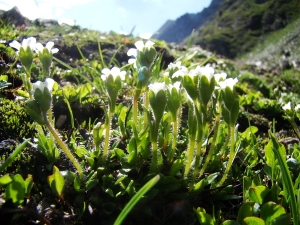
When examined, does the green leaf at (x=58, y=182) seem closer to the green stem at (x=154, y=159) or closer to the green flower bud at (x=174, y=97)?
the green stem at (x=154, y=159)

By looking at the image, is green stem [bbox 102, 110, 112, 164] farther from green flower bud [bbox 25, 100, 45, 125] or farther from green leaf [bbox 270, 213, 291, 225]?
green leaf [bbox 270, 213, 291, 225]

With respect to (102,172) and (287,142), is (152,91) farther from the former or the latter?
(287,142)

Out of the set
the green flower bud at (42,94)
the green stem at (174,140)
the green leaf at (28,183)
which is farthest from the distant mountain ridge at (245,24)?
the green leaf at (28,183)

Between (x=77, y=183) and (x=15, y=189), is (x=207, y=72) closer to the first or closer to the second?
(x=77, y=183)

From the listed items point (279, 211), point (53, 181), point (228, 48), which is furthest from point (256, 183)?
point (228, 48)

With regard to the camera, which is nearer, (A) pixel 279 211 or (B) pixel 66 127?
(A) pixel 279 211

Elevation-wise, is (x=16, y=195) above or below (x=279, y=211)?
above

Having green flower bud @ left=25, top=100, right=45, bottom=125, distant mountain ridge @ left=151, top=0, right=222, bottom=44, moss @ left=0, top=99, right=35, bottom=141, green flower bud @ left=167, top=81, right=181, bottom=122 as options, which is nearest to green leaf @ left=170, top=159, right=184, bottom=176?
green flower bud @ left=167, top=81, right=181, bottom=122
